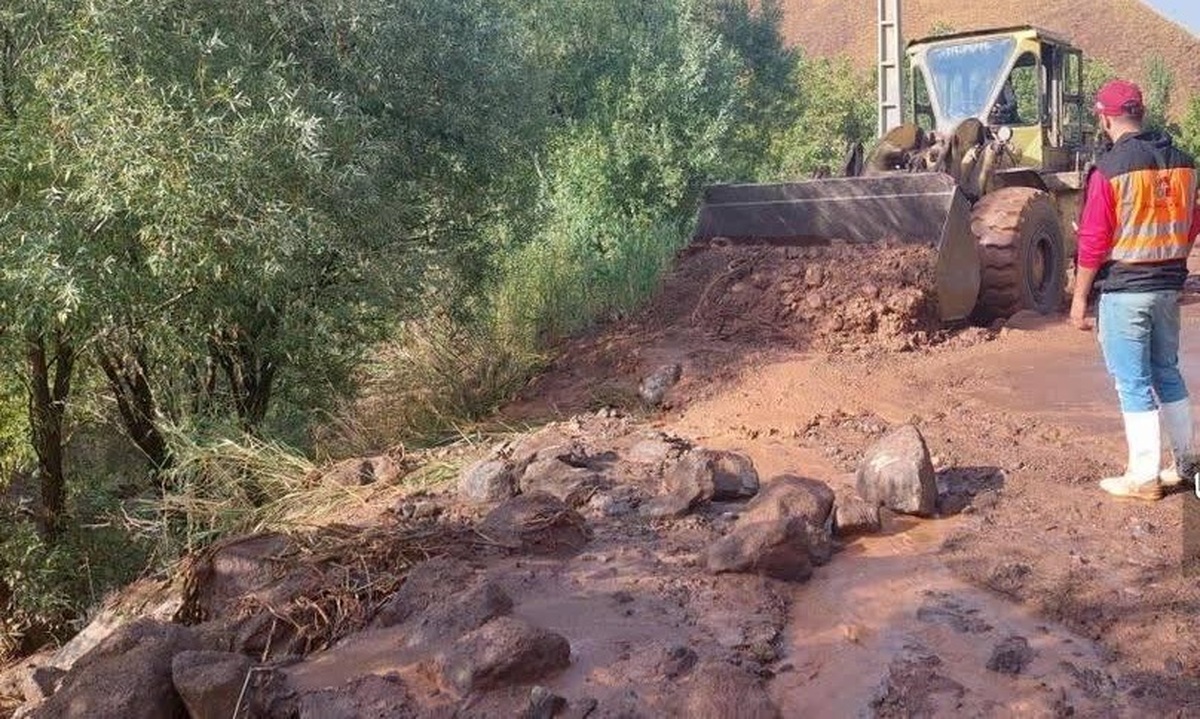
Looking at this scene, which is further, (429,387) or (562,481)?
(429,387)

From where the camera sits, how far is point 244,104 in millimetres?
6418

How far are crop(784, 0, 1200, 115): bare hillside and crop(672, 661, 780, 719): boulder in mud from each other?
4880 centimetres

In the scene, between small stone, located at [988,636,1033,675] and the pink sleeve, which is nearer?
small stone, located at [988,636,1033,675]

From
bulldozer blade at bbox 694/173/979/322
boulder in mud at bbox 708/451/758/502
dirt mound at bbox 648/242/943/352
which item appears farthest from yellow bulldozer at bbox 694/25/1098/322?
boulder in mud at bbox 708/451/758/502

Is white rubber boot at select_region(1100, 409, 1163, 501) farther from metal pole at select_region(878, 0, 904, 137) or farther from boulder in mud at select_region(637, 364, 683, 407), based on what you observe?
metal pole at select_region(878, 0, 904, 137)

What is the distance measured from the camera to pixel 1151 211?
15.3ft

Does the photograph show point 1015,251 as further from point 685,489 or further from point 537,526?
point 537,526

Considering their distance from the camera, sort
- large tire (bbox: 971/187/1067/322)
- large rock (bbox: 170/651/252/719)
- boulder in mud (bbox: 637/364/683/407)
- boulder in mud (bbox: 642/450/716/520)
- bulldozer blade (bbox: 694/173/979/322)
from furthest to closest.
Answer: large tire (bbox: 971/187/1067/322) → bulldozer blade (bbox: 694/173/979/322) → boulder in mud (bbox: 637/364/683/407) → boulder in mud (bbox: 642/450/716/520) → large rock (bbox: 170/651/252/719)

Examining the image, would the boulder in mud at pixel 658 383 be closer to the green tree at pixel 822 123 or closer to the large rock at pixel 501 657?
the large rock at pixel 501 657

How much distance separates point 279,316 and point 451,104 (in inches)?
88.1

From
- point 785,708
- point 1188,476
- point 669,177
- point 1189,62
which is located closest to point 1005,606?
point 785,708

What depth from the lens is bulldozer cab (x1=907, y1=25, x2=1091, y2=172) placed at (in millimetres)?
11250

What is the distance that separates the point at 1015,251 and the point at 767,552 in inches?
253

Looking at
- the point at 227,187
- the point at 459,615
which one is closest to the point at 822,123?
the point at 227,187
